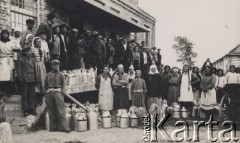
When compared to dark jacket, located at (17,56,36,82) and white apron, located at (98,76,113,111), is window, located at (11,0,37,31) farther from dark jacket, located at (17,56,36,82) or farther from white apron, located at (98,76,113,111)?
white apron, located at (98,76,113,111)

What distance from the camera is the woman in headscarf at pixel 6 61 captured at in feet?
19.6

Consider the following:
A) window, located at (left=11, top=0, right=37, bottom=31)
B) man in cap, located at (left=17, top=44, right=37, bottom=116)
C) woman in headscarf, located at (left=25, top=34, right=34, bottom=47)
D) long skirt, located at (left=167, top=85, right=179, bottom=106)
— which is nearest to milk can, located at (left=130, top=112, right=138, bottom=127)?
long skirt, located at (left=167, top=85, right=179, bottom=106)

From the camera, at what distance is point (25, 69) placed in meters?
6.19

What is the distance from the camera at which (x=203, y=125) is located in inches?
289

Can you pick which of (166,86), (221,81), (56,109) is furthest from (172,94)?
(56,109)

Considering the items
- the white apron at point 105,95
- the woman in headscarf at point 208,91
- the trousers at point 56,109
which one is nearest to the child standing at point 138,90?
the white apron at point 105,95

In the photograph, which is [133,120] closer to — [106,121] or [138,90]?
[106,121]

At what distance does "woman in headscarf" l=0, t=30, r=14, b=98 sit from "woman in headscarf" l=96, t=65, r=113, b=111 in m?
2.08

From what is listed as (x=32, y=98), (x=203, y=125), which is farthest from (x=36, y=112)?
(x=203, y=125)

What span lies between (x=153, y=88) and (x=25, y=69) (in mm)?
3036

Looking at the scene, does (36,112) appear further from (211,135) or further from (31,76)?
(211,135)

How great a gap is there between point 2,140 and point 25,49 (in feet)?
5.27

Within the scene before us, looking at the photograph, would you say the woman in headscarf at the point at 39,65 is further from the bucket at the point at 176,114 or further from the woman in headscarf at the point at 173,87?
the woman in headscarf at the point at 173,87

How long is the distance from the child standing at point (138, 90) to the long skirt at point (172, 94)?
0.71 m
